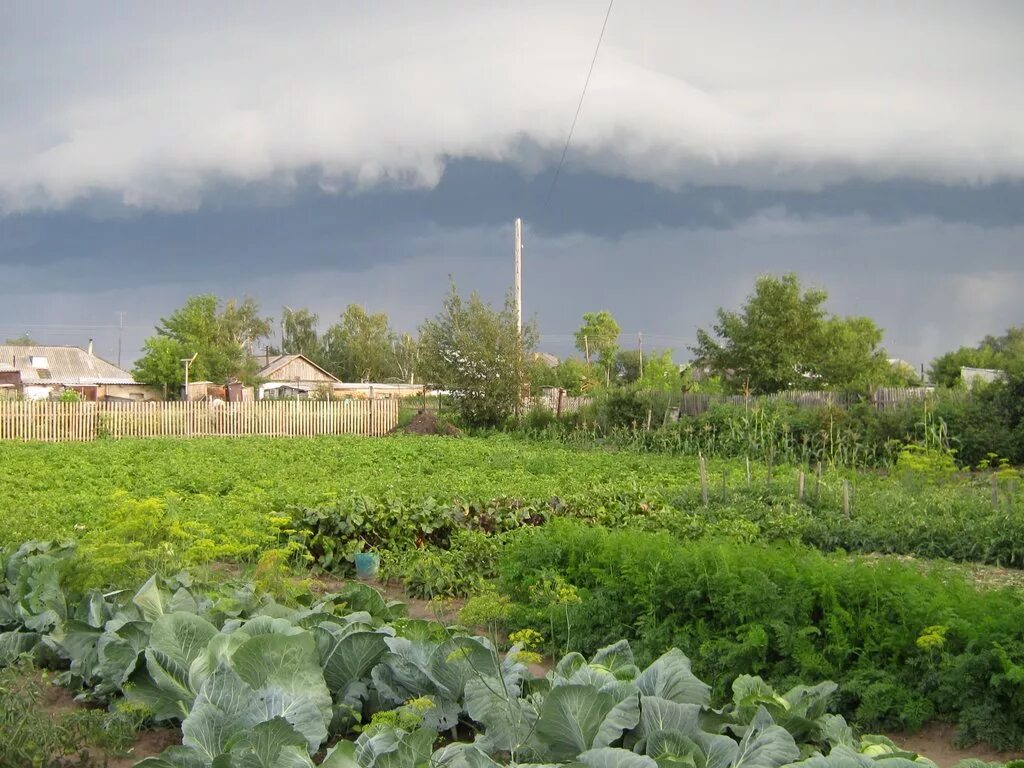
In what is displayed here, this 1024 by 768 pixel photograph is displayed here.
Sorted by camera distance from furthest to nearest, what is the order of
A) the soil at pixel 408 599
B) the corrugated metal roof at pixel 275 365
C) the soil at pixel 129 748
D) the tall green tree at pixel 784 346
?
the corrugated metal roof at pixel 275 365 < the tall green tree at pixel 784 346 < the soil at pixel 408 599 < the soil at pixel 129 748

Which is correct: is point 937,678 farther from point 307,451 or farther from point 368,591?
point 307,451

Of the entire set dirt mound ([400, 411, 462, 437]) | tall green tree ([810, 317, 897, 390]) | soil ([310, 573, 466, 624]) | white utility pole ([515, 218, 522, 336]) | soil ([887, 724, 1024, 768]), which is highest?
white utility pole ([515, 218, 522, 336])

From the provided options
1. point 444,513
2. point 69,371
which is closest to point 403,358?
point 69,371

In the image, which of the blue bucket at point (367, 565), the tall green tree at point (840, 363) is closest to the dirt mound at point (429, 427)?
the tall green tree at point (840, 363)

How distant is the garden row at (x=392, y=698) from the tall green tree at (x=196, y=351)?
162 feet

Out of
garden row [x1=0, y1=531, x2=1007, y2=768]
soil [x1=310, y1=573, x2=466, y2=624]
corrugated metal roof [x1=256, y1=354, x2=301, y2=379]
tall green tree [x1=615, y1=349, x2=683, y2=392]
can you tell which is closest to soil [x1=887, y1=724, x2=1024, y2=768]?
garden row [x1=0, y1=531, x2=1007, y2=768]

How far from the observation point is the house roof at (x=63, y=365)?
201 ft

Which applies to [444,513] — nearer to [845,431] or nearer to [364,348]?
[845,431]

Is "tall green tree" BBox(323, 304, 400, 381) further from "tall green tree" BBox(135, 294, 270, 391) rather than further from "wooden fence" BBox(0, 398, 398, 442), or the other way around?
"wooden fence" BBox(0, 398, 398, 442)

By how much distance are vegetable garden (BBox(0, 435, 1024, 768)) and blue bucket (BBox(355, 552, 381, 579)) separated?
0.19m

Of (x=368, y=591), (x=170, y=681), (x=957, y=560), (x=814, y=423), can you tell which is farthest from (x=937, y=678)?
(x=814, y=423)

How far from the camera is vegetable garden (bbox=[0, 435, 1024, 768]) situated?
3.62 metres

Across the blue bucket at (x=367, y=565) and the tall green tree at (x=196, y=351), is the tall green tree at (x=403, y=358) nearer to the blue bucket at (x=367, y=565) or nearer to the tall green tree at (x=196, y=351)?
the tall green tree at (x=196, y=351)

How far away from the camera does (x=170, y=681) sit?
4203 millimetres
